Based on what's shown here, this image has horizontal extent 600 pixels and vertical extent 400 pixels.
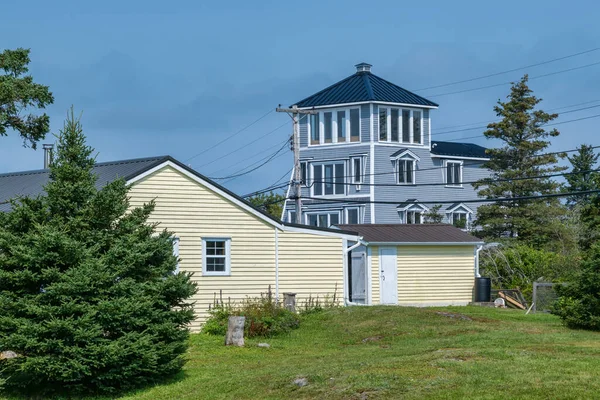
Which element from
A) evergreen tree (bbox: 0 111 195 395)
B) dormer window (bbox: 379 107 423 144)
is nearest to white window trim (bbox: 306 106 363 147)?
dormer window (bbox: 379 107 423 144)

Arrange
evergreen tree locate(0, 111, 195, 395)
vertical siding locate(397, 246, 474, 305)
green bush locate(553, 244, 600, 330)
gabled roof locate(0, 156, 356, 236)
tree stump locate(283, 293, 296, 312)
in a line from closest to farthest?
evergreen tree locate(0, 111, 195, 395), green bush locate(553, 244, 600, 330), gabled roof locate(0, 156, 356, 236), tree stump locate(283, 293, 296, 312), vertical siding locate(397, 246, 474, 305)

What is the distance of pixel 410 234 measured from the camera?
121 ft

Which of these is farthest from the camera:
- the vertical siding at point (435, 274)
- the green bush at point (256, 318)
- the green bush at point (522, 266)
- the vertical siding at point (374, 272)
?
the green bush at point (522, 266)

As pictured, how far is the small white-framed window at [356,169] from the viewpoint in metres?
56.5

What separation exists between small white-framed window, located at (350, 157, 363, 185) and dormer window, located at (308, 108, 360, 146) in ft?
4.10

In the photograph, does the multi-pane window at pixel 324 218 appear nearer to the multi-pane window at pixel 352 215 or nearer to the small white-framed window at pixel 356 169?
the multi-pane window at pixel 352 215

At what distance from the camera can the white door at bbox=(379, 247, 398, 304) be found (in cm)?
3591

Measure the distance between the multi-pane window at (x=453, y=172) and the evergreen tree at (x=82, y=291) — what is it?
4492cm

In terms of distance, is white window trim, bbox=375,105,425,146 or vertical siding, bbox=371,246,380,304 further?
white window trim, bbox=375,105,425,146

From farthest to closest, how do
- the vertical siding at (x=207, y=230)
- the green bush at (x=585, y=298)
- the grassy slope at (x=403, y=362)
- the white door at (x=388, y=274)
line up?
the white door at (x=388, y=274) < the vertical siding at (x=207, y=230) < the green bush at (x=585, y=298) < the grassy slope at (x=403, y=362)

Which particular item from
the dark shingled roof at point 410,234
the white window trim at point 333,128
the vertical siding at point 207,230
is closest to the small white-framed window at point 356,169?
the white window trim at point 333,128

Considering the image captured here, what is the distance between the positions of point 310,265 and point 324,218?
28339mm

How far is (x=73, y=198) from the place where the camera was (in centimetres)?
1756

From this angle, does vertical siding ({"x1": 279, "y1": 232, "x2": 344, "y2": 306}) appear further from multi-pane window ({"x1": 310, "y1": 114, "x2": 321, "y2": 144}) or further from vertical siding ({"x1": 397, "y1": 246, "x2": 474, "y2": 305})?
multi-pane window ({"x1": 310, "y1": 114, "x2": 321, "y2": 144})
